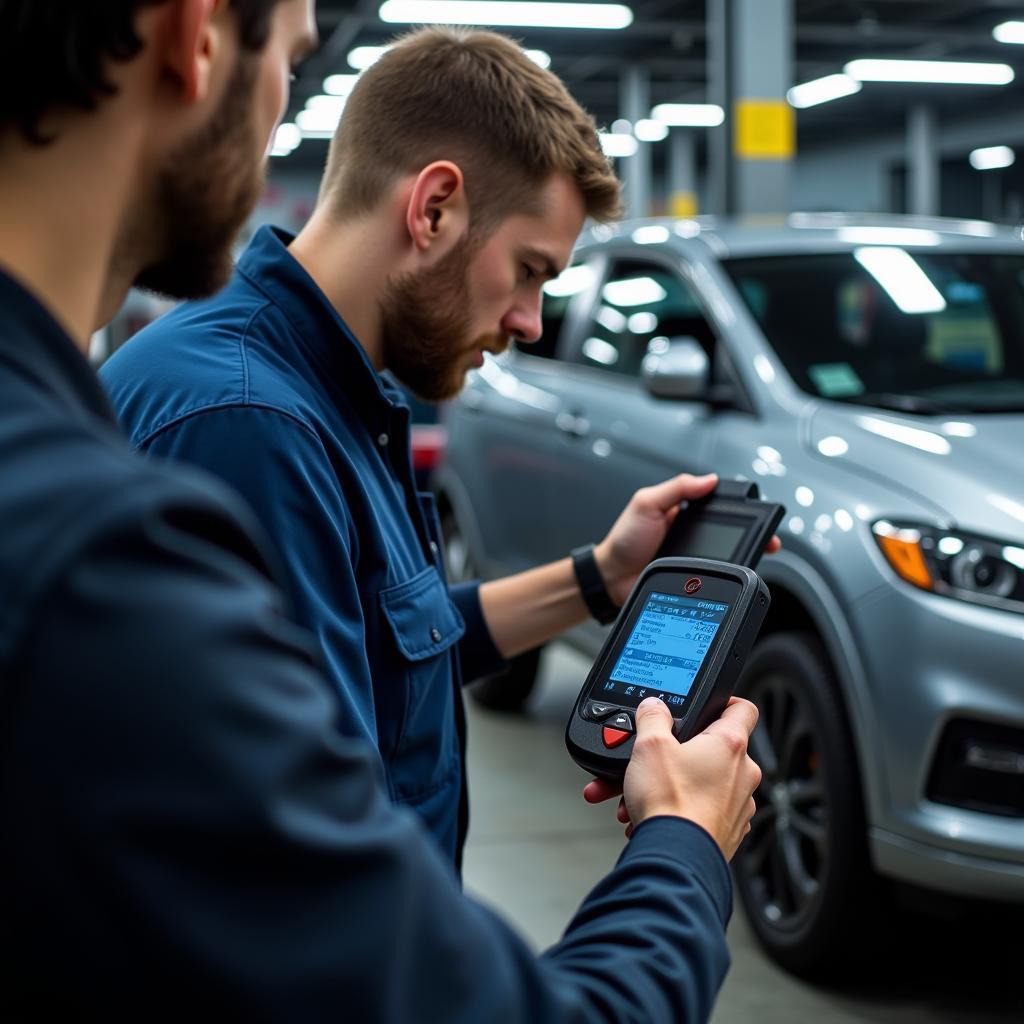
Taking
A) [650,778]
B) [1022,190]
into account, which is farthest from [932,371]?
[1022,190]

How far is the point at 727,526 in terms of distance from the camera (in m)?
1.73

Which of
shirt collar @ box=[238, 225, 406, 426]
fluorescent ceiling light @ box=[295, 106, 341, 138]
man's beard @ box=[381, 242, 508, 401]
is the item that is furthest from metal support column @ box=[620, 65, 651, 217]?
shirt collar @ box=[238, 225, 406, 426]

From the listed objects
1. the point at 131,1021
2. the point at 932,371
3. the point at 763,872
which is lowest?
the point at 763,872

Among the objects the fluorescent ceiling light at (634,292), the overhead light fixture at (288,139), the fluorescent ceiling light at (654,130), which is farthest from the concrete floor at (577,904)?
the overhead light fixture at (288,139)

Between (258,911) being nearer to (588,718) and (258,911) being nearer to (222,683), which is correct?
(222,683)

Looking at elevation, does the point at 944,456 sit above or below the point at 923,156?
above

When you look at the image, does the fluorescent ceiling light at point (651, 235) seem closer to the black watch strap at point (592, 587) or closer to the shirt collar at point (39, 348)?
the black watch strap at point (592, 587)

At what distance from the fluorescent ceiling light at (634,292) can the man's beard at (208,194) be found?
3036 mm

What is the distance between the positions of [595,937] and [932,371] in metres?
2.80

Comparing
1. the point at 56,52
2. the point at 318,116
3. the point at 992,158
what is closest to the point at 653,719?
the point at 56,52

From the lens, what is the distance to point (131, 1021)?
560 millimetres

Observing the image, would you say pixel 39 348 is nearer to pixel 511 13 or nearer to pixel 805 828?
pixel 805 828

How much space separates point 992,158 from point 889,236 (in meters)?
17.7

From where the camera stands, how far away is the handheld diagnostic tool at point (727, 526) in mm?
1633
